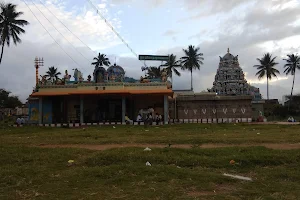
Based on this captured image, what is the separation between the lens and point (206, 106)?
127 ft

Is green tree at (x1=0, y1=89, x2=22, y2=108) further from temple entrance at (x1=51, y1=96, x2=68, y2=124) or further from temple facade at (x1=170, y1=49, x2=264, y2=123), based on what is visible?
temple facade at (x1=170, y1=49, x2=264, y2=123)

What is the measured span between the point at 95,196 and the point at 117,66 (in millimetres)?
31568

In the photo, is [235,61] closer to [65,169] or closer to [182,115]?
[182,115]

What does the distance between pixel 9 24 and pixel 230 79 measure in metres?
33.4

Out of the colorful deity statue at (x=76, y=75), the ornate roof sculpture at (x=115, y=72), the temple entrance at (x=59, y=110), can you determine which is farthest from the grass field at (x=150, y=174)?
the temple entrance at (x=59, y=110)

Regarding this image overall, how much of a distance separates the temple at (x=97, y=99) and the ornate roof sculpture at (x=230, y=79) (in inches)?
794

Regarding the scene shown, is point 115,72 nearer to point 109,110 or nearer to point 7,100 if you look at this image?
→ point 109,110

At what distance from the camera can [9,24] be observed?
3869 cm

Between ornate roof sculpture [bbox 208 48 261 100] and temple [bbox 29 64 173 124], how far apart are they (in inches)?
794

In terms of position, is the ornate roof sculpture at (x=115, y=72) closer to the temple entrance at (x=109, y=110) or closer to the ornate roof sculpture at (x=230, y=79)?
the temple entrance at (x=109, y=110)

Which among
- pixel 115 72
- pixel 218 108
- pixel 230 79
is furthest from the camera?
pixel 230 79

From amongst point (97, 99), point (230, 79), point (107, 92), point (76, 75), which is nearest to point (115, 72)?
point (97, 99)

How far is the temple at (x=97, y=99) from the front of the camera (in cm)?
3394

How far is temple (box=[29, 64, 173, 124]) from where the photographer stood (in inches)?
1336
